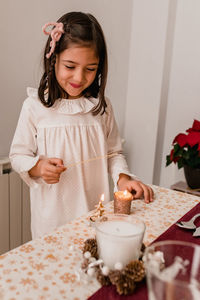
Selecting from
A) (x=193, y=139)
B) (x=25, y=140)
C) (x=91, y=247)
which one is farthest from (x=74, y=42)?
(x=193, y=139)

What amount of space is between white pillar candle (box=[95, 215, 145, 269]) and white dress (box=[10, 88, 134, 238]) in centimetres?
50

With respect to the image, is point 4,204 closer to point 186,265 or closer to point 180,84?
point 186,265

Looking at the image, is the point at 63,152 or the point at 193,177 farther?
the point at 193,177

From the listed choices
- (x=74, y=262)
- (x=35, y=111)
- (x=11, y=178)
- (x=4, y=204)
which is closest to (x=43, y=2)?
(x=35, y=111)

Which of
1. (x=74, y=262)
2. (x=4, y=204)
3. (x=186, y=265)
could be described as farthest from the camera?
(x=4, y=204)

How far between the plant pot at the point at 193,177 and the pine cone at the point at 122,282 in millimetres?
1373

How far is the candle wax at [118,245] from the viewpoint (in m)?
0.57

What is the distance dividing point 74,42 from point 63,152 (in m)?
0.40

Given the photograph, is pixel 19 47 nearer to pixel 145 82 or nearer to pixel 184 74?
pixel 145 82

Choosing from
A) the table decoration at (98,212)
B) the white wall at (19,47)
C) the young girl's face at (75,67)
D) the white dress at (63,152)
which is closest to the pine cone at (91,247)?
the table decoration at (98,212)

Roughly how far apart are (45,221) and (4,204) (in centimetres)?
35

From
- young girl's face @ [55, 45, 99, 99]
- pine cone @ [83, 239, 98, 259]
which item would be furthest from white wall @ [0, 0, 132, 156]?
pine cone @ [83, 239, 98, 259]

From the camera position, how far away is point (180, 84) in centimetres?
220

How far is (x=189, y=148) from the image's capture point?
5.87 feet
